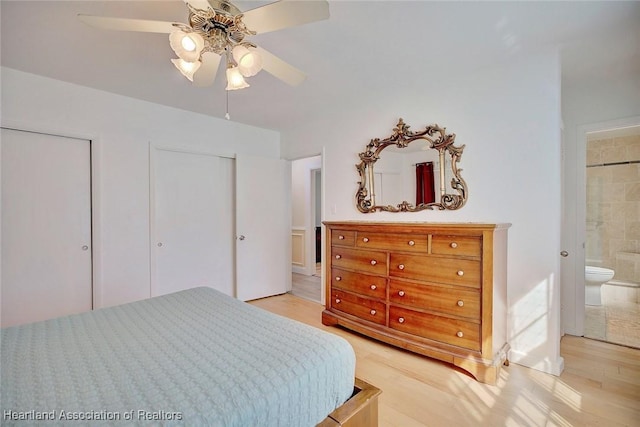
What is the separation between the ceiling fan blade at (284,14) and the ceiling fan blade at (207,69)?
14.6 inches

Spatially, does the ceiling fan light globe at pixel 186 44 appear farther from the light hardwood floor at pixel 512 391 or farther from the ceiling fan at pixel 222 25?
the light hardwood floor at pixel 512 391

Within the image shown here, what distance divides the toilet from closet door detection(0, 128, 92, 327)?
5.40 meters

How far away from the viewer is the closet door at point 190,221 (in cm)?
329

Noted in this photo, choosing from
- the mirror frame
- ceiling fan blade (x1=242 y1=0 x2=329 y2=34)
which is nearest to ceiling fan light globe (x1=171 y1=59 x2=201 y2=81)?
ceiling fan blade (x1=242 y1=0 x2=329 y2=34)

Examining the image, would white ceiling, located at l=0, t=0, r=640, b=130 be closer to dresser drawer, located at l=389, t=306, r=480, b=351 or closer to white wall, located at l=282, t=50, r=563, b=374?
white wall, located at l=282, t=50, r=563, b=374

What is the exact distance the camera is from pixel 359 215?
3.23m

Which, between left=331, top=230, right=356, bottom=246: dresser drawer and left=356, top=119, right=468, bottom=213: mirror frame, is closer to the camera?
left=356, top=119, right=468, bottom=213: mirror frame

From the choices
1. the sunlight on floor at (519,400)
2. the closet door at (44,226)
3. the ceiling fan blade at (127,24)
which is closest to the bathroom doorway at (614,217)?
the sunlight on floor at (519,400)

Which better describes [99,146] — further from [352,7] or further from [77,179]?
[352,7]

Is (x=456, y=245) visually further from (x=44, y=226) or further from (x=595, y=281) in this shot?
(x=44, y=226)

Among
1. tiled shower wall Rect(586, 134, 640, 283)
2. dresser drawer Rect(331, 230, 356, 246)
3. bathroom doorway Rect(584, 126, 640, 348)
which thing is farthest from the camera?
tiled shower wall Rect(586, 134, 640, 283)

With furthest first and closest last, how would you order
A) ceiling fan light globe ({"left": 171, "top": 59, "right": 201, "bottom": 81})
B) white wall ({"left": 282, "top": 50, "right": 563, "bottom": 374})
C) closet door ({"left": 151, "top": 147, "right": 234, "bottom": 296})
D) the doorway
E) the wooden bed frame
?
the doorway < closet door ({"left": 151, "top": 147, "right": 234, "bottom": 296}) < white wall ({"left": 282, "top": 50, "right": 563, "bottom": 374}) < ceiling fan light globe ({"left": 171, "top": 59, "right": 201, "bottom": 81}) < the wooden bed frame

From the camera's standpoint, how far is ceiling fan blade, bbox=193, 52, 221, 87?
1684mm

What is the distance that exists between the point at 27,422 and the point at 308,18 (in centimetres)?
172
